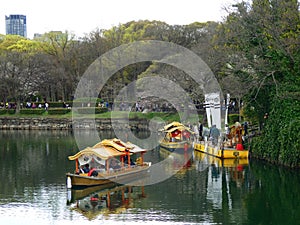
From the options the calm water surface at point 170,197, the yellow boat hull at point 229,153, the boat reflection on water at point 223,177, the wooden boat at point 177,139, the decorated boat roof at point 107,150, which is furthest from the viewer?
the wooden boat at point 177,139

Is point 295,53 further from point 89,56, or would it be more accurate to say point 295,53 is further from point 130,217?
point 89,56

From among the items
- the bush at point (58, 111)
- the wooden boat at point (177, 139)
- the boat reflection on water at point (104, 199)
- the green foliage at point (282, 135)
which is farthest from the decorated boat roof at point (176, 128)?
the bush at point (58, 111)

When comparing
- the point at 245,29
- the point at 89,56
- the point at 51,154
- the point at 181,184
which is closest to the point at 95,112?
the point at 89,56

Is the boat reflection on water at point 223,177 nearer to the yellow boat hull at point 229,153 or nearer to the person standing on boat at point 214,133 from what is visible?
the yellow boat hull at point 229,153

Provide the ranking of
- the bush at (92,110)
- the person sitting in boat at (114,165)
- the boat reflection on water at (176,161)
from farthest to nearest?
the bush at (92,110)
the boat reflection on water at (176,161)
the person sitting in boat at (114,165)

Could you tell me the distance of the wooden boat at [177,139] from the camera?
44.9 m

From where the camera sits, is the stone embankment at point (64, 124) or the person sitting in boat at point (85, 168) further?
the stone embankment at point (64, 124)

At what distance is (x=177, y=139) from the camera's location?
4669 cm

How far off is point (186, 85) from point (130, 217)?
3435 centimetres

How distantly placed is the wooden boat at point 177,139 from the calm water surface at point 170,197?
7235 mm

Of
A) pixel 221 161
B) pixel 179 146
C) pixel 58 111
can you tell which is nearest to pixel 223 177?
pixel 221 161

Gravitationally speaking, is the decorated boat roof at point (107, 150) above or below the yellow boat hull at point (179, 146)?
above

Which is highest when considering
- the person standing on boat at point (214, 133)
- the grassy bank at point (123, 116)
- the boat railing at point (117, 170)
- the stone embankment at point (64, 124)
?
the grassy bank at point (123, 116)

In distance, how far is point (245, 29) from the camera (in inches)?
1430
